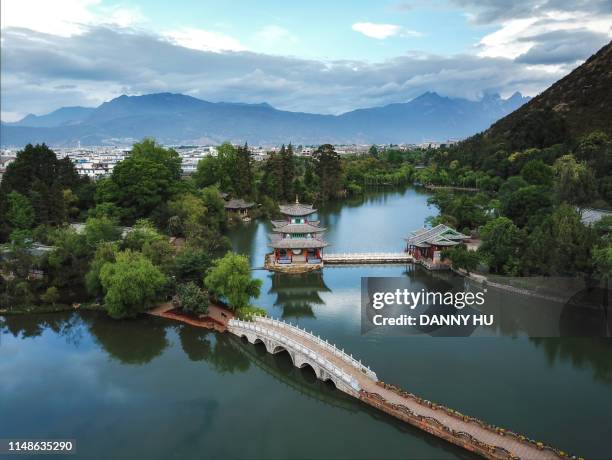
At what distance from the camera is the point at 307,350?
621 inches

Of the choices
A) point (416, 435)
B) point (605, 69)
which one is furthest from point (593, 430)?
point (605, 69)

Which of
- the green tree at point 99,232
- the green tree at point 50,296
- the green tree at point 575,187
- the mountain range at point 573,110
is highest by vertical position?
the mountain range at point 573,110

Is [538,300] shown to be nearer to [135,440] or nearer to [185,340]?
[185,340]

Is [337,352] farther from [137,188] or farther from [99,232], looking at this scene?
[137,188]

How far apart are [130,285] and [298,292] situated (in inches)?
337

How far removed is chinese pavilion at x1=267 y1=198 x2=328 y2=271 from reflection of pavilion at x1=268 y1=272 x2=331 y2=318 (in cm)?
124

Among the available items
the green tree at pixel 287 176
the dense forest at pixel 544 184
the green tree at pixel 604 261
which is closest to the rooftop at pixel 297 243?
the dense forest at pixel 544 184

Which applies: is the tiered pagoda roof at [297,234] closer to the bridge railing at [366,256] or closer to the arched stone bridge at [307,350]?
the bridge railing at [366,256]

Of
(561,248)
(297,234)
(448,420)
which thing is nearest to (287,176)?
(297,234)

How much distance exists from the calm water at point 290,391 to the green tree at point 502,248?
2.66m

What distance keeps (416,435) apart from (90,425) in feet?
30.3

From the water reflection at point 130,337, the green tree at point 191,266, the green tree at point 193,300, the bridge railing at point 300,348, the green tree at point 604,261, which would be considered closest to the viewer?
the bridge railing at point 300,348

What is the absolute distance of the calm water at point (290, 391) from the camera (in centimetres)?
1239

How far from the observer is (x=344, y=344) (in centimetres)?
1762
